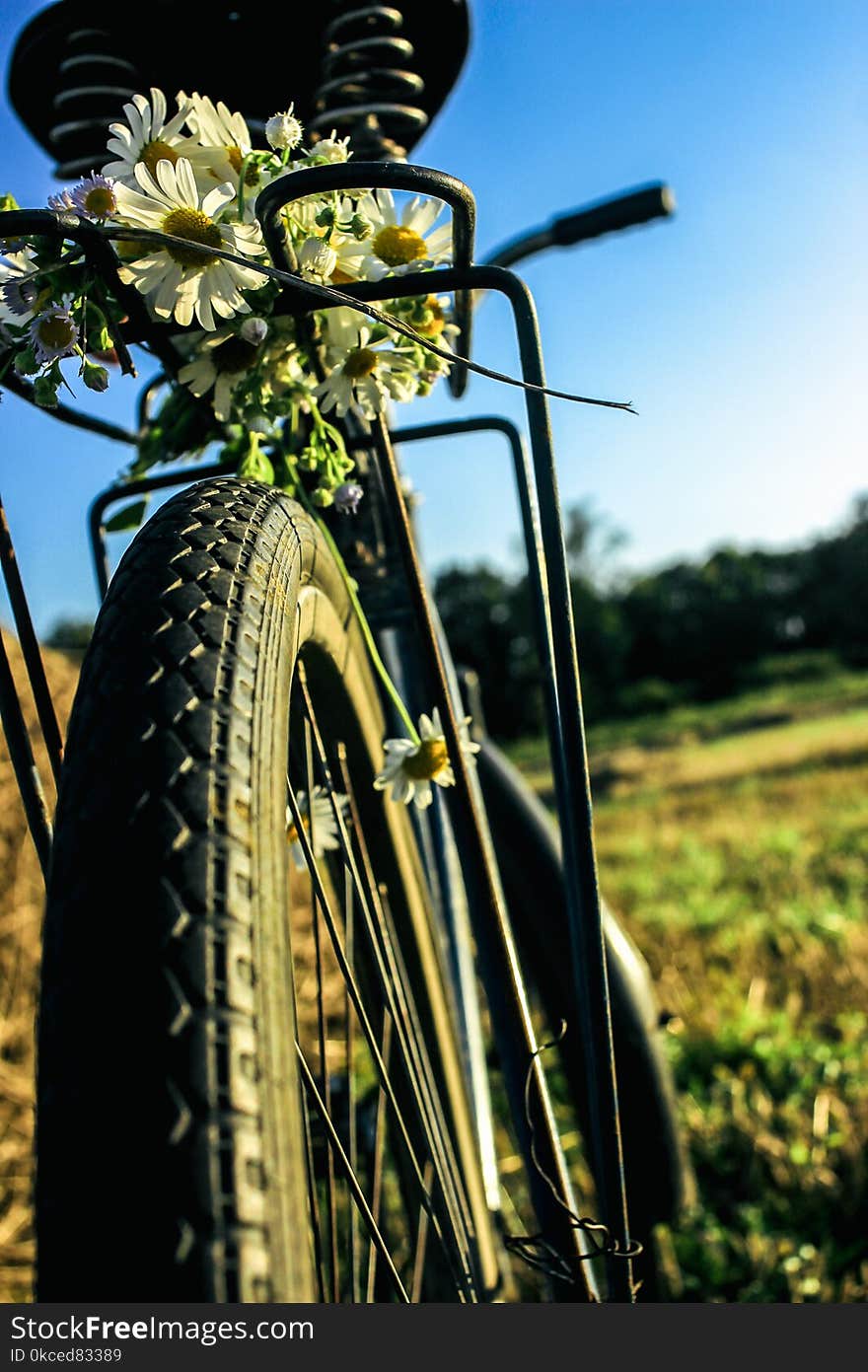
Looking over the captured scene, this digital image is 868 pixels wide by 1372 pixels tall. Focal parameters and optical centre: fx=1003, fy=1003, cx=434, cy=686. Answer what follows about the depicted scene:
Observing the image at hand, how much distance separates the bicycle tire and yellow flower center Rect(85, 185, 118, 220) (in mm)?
216

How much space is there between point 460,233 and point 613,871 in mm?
4988

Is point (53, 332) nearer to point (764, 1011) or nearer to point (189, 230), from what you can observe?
point (189, 230)

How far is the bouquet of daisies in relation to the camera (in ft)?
2.15

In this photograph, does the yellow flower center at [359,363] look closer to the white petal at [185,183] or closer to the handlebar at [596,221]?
→ the white petal at [185,183]

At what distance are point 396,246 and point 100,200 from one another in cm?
22

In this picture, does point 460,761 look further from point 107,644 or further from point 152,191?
point 152,191

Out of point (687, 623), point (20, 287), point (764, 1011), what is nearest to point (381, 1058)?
point (20, 287)

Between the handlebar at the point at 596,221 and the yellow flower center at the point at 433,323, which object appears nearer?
the yellow flower center at the point at 433,323

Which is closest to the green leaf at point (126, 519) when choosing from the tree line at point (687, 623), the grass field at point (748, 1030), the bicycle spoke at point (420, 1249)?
the bicycle spoke at point (420, 1249)

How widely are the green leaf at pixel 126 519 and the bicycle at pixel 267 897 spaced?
3cm

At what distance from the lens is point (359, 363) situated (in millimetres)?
792

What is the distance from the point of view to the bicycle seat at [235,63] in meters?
1.05

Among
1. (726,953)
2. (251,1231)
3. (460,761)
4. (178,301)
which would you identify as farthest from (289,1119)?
(726,953)

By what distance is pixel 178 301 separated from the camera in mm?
662
